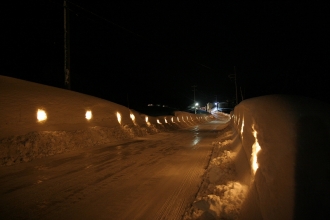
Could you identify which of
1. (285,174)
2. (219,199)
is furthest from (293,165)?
(219,199)

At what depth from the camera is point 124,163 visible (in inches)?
291

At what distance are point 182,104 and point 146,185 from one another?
119m

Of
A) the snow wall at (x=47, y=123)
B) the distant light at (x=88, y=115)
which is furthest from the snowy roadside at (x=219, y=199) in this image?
the distant light at (x=88, y=115)

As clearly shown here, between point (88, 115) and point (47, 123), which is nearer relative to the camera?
point (47, 123)

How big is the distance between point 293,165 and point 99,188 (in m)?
4.18

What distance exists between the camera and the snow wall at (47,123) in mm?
8203

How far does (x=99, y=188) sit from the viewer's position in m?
4.83

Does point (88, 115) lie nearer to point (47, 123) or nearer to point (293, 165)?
point (47, 123)

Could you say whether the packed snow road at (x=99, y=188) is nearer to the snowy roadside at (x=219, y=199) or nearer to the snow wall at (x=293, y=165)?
the snowy roadside at (x=219, y=199)

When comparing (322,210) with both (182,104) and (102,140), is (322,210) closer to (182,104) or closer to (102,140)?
(102,140)

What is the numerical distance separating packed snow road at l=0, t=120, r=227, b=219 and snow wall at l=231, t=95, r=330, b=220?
5.10 ft

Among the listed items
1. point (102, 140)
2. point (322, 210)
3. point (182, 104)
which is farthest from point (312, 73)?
point (182, 104)

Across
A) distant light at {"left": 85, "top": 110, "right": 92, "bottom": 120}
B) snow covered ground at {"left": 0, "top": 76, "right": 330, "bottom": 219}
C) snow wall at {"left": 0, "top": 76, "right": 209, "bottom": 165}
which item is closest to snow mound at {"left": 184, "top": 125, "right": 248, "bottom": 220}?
snow covered ground at {"left": 0, "top": 76, "right": 330, "bottom": 219}

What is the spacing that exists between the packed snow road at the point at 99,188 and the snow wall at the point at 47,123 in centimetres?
128
